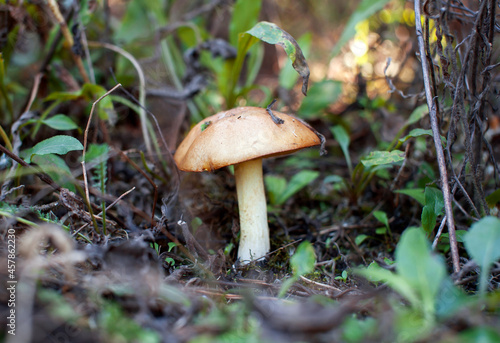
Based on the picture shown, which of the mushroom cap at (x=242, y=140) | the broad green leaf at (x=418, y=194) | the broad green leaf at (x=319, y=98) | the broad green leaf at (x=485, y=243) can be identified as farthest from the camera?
the broad green leaf at (x=319, y=98)

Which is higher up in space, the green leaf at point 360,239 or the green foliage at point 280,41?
the green foliage at point 280,41

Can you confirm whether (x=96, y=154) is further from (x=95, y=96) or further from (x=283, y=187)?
(x=283, y=187)

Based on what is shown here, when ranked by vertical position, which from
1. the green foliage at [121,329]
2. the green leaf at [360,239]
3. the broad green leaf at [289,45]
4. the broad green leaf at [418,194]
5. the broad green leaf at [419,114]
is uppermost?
the broad green leaf at [289,45]

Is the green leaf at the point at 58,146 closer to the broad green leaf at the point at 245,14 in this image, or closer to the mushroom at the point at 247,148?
the mushroom at the point at 247,148

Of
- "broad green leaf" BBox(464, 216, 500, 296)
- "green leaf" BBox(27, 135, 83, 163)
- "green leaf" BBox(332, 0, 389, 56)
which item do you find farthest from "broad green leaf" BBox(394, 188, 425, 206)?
"green leaf" BBox(27, 135, 83, 163)

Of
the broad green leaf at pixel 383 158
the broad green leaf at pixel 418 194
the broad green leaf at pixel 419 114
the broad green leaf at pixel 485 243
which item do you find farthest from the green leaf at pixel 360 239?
the broad green leaf at pixel 485 243

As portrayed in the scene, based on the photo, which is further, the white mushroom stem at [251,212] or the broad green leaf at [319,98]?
the broad green leaf at [319,98]

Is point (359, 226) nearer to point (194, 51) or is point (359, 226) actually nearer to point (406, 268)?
point (406, 268)

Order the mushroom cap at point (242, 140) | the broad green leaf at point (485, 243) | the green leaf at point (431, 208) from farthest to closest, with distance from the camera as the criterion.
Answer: the green leaf at point (431, 208), the mushroom cap at point (242, 140), the broad green leaf at point (485, 243)

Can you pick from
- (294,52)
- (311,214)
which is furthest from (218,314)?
(311,214)
